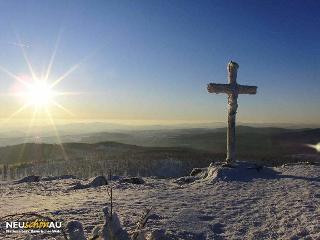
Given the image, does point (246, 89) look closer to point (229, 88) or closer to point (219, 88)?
point (229, 88)

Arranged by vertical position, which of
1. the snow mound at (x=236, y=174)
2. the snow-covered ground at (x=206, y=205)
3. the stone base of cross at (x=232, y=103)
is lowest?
the snow-covered ground at (x=206, y=205)

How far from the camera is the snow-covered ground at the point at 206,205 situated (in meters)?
9.79

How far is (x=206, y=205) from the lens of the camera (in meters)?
12.5

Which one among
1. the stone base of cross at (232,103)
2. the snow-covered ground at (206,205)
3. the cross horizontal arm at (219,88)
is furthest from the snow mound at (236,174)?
the cross horizontal arm at (219,88)

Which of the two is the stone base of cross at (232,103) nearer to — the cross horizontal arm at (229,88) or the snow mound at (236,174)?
the cross horizontal arm at (229,88)

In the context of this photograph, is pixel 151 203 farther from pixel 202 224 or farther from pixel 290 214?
pixel 290 214

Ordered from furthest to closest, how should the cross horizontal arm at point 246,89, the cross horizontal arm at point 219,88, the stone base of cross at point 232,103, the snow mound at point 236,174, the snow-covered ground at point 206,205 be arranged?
the cross horizontal arm at point 246,89 → the stone base of cross at point 232,103 → the cross horizontal arm at point 219,88 → the snow mound at point 236,174 → the snow-covered ground at point 206,205

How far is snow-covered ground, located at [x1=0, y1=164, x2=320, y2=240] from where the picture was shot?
32.1 feet

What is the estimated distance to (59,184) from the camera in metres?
19.8

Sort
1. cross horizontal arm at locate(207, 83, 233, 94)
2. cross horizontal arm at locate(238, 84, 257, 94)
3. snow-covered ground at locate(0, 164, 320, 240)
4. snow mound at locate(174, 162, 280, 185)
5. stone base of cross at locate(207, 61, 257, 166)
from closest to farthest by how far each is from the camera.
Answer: snow-covered ground at locate(0, 164, 320, 240) < snow mound at locate(174, 162, 280, 185) < cross horizontal arm at locate(207, 83, 233, 94) < stone base of cross at locate(207, 61, 257, 166) < cross horizontal arm at locate(238, 84, 257, 94)

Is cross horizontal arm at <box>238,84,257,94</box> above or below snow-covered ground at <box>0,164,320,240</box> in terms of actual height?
above

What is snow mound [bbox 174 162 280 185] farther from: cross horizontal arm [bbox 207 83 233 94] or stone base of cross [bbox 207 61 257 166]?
cross horizontal arm [bbox 207 83 233 94]

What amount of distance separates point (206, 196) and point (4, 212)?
6.71 meters

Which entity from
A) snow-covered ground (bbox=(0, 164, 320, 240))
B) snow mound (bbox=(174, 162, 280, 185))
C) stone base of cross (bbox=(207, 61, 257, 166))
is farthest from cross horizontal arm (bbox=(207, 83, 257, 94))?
snow-covered ground (bbox=(0, 164, 320, 240))
